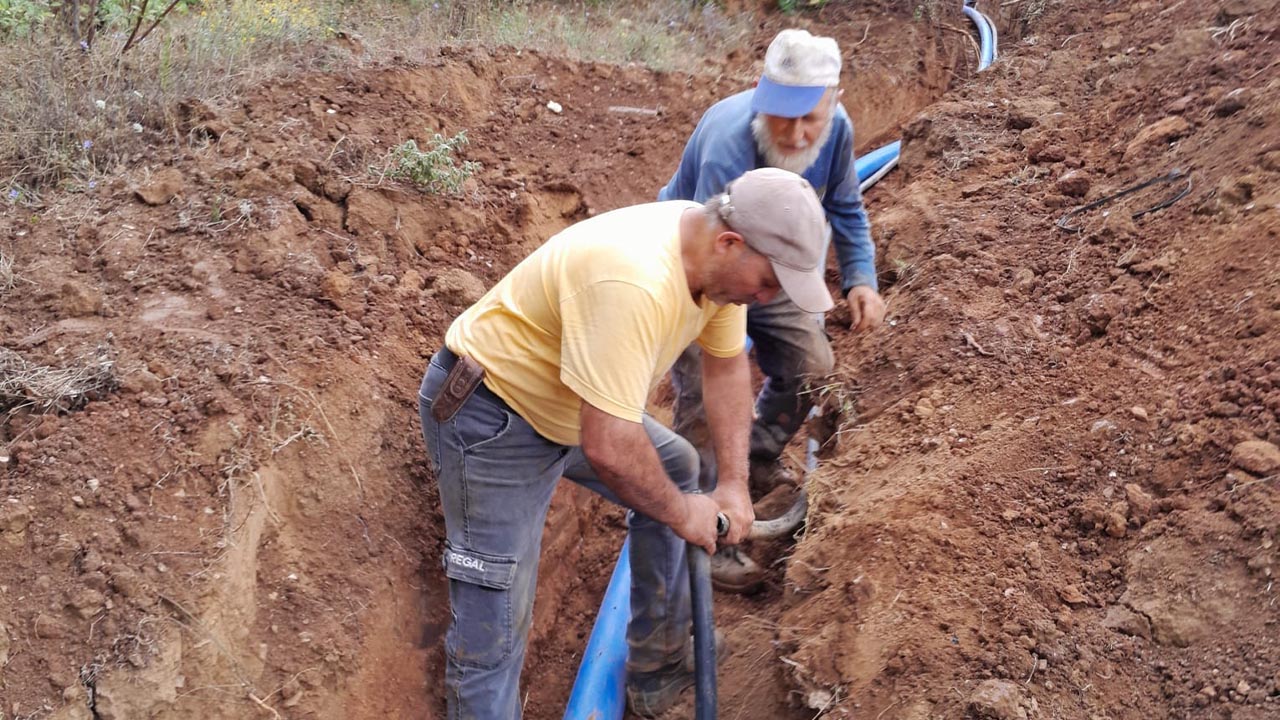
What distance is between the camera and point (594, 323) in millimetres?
2133

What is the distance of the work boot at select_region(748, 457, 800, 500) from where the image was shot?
402cm

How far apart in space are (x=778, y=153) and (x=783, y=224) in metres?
1.13

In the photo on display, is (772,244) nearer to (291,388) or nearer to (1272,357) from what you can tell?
(1272,357)

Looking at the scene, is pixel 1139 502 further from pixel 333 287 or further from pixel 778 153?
pixel 333 287

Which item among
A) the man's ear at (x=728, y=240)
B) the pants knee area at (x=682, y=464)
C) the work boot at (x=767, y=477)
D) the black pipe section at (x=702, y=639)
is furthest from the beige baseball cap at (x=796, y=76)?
the work boot at (x=767, y=477)

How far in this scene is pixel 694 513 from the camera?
2.45 metres

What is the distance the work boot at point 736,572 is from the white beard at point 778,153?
4.97 ft

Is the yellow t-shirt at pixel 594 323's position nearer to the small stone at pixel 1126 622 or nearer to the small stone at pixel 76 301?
the small stone at pixel 1126 622

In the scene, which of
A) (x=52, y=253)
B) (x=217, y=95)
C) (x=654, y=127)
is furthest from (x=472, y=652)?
(x=654, y=127)

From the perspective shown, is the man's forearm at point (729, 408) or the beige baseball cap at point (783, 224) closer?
the beige baseball cap at point (783, 224)

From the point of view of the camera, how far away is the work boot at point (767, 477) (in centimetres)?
402

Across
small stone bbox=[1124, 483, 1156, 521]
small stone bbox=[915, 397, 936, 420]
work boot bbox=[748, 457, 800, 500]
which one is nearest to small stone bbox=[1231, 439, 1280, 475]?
small stone bbox=[1124, 483, 1156, 521]

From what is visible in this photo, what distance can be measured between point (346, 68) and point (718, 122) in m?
2.86

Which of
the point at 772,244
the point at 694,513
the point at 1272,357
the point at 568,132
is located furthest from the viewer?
the point at 568,132
